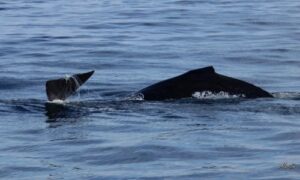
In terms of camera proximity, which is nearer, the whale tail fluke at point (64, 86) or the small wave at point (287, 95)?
the whale tail fluke at point (64, 86)

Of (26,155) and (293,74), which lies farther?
(293,74)

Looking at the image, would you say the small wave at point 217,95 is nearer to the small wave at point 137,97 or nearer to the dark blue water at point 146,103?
the dark blue water at point 146,103

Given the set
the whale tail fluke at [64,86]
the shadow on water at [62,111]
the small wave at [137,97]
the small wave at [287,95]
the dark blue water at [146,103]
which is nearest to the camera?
the dark blue water at [146,103]

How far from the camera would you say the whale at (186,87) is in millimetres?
13547

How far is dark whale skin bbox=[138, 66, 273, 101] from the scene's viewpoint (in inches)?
534

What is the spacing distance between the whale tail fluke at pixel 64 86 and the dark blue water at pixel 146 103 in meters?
0.22

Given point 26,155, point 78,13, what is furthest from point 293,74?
point 78,13

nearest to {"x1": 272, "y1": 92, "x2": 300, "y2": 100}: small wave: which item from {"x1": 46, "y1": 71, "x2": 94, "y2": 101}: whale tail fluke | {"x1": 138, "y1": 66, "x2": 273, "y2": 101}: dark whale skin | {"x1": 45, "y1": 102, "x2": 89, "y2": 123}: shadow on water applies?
{"x1": 138, "y1": 66, "x2": 273, "y2": 101}: dark whale skin

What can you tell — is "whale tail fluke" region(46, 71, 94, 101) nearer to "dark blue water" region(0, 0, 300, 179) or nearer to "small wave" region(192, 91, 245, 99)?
"dark blue water" region(0, 0, 300, 179)

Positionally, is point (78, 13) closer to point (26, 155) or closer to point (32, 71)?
point (32, 71)

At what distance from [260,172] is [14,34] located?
16550mm

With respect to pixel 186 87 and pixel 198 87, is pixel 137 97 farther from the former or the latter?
pixel 198 87

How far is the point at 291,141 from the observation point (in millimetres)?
11031

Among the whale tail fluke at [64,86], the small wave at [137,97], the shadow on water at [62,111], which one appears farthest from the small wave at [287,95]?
the shadow on water at [62,111]
